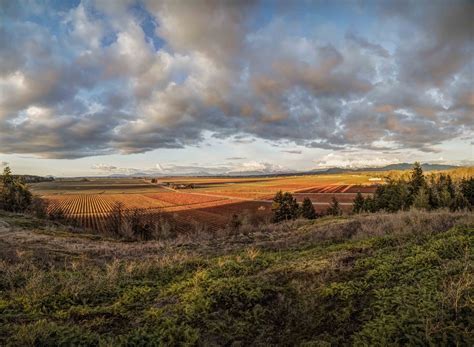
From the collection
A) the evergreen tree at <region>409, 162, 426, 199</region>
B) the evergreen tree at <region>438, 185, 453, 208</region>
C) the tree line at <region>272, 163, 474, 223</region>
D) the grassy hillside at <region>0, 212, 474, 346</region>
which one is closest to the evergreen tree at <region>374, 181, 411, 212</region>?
the tree line at <region>272, 163, 474, 223</region>

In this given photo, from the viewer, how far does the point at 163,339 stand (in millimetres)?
4695

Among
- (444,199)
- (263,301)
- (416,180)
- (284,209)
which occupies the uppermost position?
(416,180)

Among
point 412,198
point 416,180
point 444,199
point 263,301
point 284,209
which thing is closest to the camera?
point 263,301

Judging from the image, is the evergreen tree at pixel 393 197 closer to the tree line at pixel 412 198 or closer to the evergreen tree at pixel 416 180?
the tree line at pixel 412 198

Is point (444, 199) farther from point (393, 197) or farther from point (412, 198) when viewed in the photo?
Answer: point (393, 197)

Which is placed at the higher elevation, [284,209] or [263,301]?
[263,301]

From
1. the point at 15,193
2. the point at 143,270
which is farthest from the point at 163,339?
the point at 15,193

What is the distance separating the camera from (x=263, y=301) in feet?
20.0

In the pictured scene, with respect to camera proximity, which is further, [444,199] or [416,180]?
[416,180]

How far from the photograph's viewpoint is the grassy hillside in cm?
459

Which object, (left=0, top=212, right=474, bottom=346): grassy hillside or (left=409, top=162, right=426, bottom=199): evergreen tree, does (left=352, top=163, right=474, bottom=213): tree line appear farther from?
(left=0, top=212, right=474, bottom=346): grassy hillside

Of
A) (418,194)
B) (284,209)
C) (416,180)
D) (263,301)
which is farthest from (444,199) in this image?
(263,301)

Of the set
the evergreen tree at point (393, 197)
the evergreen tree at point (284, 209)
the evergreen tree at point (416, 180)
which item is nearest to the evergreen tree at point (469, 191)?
the evergreen tree at point (416, 180)

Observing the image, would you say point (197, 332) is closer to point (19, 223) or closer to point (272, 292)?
point (272, 292)
